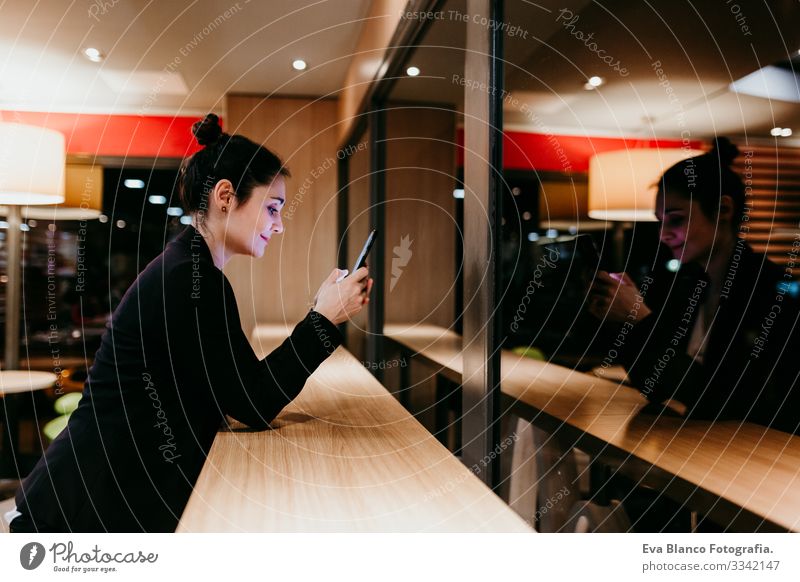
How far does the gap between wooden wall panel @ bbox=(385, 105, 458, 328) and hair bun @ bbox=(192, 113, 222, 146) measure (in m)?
0.99

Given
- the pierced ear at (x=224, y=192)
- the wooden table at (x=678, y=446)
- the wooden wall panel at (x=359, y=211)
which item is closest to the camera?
the wooden table at (x=678, y=446)

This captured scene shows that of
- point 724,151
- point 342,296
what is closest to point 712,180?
point 724,151

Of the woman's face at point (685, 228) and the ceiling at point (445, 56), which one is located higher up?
the ceiling at point (445, 56)

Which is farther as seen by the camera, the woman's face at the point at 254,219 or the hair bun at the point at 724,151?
the woman's face at the point at 254,219

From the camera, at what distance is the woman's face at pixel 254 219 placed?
86cm

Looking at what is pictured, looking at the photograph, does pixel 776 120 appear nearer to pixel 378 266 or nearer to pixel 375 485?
pixel 375 485

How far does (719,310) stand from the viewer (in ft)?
2.27

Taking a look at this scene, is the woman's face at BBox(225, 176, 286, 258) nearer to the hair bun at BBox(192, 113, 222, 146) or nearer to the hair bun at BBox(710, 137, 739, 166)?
the hair bun at BBox(192, 113, 222, 146)

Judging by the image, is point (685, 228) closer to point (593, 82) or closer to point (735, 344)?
point (735, 344)

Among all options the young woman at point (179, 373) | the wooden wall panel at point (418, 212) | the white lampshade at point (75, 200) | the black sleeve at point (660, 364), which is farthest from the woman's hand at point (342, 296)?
the wooden wall panel at point (418, 212)

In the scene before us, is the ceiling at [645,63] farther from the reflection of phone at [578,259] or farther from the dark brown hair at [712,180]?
the reflection of phone at [578,259]

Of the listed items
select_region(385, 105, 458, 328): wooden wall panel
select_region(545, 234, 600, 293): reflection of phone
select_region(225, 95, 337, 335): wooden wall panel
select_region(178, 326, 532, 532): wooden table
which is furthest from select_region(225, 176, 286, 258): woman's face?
select_region(385, 105, 458, 328): wooden wall panel

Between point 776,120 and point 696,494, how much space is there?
1.25 feet
